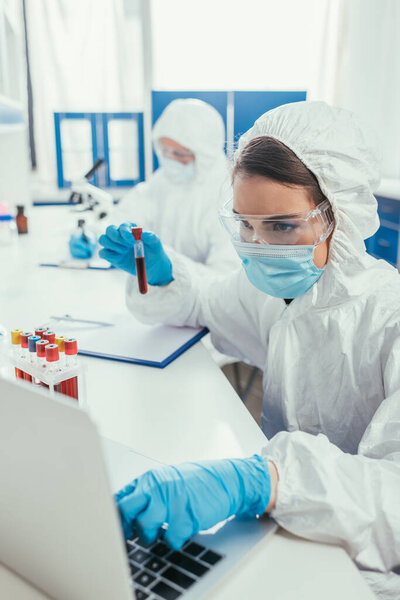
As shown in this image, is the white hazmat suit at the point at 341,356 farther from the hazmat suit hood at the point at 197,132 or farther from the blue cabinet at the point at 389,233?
the blue cabinet at the point at 389,233

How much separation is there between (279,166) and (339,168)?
0.10m

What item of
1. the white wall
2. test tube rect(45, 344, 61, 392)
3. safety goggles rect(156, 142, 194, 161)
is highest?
the white wall

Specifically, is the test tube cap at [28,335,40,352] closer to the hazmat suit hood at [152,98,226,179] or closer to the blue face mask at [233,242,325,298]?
the blue face mask at [233,242,325,298]

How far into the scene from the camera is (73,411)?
0.43 metres

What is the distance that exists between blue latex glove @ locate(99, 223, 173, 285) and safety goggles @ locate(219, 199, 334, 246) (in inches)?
12.7

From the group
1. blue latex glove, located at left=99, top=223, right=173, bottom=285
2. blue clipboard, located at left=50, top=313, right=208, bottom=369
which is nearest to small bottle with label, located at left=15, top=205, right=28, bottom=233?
blue clipboard, located at left=50, top=313, right=208, bottom=369

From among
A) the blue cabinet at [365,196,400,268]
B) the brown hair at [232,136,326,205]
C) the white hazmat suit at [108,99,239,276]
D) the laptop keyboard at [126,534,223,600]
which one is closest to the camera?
the laptop keyboard at [126,534,223,600]

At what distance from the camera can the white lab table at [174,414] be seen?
1.89 feet

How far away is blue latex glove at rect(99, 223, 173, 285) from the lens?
1.23 metres

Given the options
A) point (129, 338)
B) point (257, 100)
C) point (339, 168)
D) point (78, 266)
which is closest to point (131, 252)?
point (129, 338)

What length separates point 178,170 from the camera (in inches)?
95.7

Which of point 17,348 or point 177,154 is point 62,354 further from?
point 177,154

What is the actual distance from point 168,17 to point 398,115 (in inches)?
70.0

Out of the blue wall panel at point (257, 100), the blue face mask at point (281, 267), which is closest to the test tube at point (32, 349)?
the blue face mask at point (281, 267)
